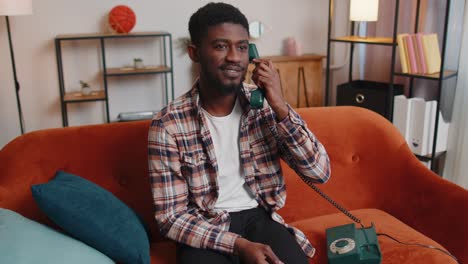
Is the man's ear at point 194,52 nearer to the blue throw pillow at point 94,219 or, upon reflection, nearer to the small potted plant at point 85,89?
the blue throw pillow at point 94,219

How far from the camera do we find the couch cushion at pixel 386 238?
1577 mm

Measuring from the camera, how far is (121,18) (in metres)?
3.63

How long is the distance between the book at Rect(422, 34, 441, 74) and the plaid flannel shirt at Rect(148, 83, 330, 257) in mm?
1717

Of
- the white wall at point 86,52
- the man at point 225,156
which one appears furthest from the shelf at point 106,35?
the man at point 225,156

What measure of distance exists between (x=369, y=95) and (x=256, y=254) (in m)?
2.25

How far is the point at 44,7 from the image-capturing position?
3.66 m

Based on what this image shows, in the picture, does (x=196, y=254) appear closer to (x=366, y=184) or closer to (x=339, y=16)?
(x=366, y=184)

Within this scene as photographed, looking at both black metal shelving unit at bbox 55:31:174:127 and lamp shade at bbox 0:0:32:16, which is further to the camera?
black metal shelving unit at bbox 55:31:174:127

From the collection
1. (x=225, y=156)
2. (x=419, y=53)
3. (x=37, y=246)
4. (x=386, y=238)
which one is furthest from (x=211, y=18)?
(x=419, y=53)

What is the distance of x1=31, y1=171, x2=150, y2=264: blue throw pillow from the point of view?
1323mm

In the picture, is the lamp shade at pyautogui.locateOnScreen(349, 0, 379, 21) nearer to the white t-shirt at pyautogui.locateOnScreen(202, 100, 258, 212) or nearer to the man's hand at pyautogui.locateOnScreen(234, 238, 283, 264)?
the white t-shirt at pyautogui.locateOnScreen(202, 100, 258, 212)

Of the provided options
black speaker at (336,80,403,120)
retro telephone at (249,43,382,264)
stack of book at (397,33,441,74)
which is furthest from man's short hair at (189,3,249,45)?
black speaker at (336,80,403,120)

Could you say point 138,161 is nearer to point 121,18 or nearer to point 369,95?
point 369,95

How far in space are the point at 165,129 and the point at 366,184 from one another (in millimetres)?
930
